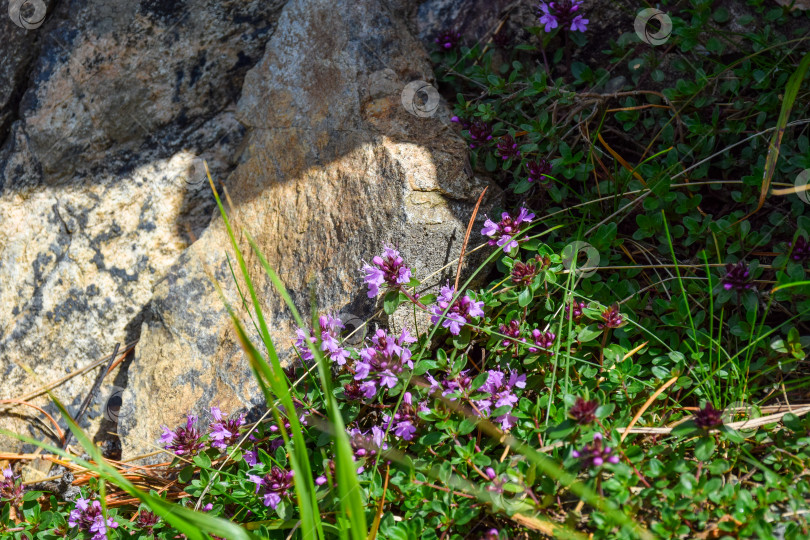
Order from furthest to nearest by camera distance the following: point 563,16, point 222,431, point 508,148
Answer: point 563,16, point 508,148, point 222,431

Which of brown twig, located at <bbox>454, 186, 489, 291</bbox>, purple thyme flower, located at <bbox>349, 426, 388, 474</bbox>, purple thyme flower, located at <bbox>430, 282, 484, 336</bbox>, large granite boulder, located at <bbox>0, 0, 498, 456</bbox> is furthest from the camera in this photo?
large granite boulder, located at <bbox>0, 0, 498, 456</bbox>

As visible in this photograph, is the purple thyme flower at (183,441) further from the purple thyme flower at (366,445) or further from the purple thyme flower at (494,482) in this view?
the purple thyme flower at (494,482)

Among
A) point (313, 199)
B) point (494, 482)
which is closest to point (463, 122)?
point (313, 199)

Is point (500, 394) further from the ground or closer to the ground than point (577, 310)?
closer to the ground

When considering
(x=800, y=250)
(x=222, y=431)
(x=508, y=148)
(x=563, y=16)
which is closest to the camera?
(x=800, y=250)

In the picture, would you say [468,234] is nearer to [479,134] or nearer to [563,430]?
[479,134]

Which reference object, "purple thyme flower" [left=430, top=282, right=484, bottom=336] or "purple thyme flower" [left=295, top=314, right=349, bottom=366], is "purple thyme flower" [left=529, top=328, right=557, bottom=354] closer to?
"purple thyme flower" [left=430, top=282, right=484, bottom=336]

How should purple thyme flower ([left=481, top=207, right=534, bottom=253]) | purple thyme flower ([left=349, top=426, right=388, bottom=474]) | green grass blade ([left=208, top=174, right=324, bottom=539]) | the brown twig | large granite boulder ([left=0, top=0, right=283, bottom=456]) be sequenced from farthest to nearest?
1. large granite boulder ([left=0, top=0, right=283, bottom=456])
2. the brown twig
3. purple thyme flower ([left=481, top=207, right=534, bottom=253])
4. purple thyme flower ([left=349, top=426, right=388, bottom=474])
5. green grass blade ([left=208, top=174, right=324, bottom=539])

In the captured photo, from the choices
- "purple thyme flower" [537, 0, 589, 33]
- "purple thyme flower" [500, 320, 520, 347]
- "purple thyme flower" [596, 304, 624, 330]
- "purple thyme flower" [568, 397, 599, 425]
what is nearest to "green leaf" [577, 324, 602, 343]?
"purple thyme flower" [596, 304, 624, 330]
